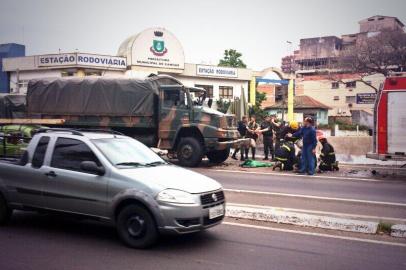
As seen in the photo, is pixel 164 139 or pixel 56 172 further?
pixel 164 139

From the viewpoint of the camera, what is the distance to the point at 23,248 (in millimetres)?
5957

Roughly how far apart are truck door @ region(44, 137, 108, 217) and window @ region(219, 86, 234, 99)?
110ft

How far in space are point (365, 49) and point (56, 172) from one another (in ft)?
140

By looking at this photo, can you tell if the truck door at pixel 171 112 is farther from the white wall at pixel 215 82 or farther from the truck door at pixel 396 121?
the white wall at pixel 215 82

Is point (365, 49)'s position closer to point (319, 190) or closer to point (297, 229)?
point (319, 190)

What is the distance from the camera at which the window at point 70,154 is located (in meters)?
6.52

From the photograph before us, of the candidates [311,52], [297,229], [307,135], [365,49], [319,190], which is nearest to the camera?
[297,229]

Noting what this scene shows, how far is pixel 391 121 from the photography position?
1393 cm

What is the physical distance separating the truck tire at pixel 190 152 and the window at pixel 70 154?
899cm

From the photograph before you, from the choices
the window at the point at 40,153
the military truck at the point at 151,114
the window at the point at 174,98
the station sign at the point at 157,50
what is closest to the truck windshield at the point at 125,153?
the window at the point at 40,153

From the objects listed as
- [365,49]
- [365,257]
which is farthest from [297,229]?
[365,49]

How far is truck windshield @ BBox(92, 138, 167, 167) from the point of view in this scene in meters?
6.50

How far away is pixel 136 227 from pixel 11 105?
18716 mm

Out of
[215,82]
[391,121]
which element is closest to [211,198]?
[391,121]
